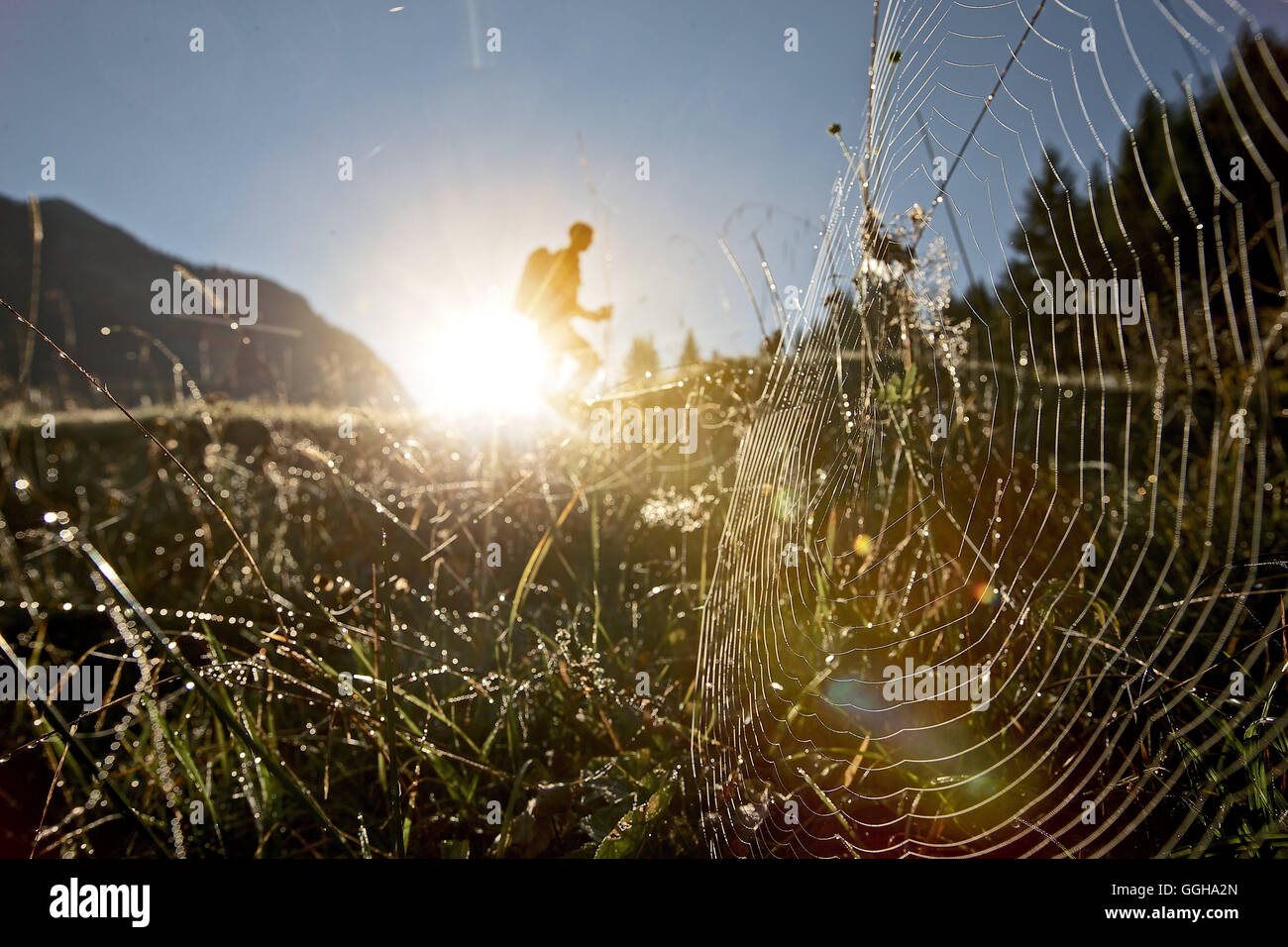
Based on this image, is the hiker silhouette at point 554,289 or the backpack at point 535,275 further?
the backpack at point 535,275

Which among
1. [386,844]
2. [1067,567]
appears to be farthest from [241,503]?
[1067,567]

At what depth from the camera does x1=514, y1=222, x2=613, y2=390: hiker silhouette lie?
5898 millimetres

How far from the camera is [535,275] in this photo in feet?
23.0

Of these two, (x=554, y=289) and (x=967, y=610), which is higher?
(x=554, y=289)

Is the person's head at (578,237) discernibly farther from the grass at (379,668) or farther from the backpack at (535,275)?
the grass at (379,668)

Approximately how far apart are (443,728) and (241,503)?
6.65 ft

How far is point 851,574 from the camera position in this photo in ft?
5.37

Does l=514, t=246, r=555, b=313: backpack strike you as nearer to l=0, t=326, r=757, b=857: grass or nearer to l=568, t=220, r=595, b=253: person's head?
l=568, t=220, r=595, b=253: person's head

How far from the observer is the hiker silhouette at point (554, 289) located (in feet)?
19.4

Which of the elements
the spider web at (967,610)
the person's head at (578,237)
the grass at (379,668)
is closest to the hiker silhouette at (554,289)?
the person's head at (578,237)

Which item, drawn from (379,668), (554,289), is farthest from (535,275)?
(379,668)

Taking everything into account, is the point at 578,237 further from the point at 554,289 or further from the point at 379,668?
the point at 379,668

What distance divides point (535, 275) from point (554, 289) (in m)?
0.55
